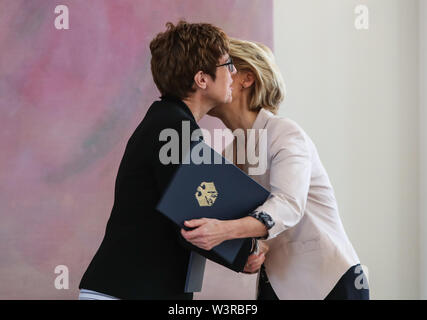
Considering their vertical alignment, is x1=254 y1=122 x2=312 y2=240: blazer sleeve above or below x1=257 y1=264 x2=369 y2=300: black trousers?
above

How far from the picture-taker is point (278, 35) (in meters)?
2.85

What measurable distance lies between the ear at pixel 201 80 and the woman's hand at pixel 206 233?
1.34 ft

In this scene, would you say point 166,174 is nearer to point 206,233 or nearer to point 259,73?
point 206,233

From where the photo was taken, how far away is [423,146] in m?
2.97

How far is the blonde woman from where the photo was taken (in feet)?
4.92

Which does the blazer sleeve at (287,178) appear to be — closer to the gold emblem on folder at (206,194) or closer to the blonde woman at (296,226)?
the blonde woman at (296,226)

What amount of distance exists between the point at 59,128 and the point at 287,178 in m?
1.53

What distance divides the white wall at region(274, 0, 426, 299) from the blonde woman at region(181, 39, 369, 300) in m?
1.15

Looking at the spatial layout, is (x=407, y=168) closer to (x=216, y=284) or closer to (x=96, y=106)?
(x=216, y=284)

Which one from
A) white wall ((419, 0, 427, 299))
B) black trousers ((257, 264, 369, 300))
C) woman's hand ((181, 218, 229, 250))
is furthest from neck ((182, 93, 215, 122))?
white wall ((419, 0, 427, 299))

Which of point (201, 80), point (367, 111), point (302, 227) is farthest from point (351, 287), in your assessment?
point (367, 111)

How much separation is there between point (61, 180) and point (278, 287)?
4.66 feet

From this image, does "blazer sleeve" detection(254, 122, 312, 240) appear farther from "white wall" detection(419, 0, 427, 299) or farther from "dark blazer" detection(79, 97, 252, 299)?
"white wall" detection(419, 0, 427, 299)

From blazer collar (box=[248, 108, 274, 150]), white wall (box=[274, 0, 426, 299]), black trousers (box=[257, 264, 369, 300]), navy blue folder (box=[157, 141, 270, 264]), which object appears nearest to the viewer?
navy blue folder (box=[157, 141, 270, 264])
